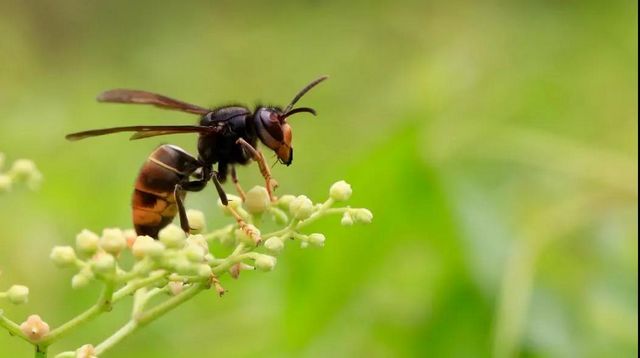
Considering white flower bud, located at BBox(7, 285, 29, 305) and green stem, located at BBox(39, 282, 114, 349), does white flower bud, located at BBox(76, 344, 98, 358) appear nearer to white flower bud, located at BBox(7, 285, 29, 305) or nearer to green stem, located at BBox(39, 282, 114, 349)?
green stem, located at BBox(39, 282, 114, 349)

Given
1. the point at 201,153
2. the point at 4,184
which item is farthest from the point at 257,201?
the point at 201,153

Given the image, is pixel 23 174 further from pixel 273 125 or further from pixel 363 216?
pixel 273 125

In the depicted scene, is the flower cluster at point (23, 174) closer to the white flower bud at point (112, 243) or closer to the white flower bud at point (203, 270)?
the white flower bud at point (112, 243)

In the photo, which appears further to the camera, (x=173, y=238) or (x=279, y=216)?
(x=279, y=216)

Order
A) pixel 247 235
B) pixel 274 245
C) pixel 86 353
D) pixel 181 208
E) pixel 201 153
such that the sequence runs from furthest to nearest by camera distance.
→ pixel 201 153
pixel 181 208
pixel 247 235
pixel 274 245
pixel 86 353

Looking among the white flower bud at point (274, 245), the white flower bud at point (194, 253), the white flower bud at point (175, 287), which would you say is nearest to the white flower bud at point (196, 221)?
the white flower bud at point (175, 287)

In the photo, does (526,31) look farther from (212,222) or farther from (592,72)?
(212,222)
